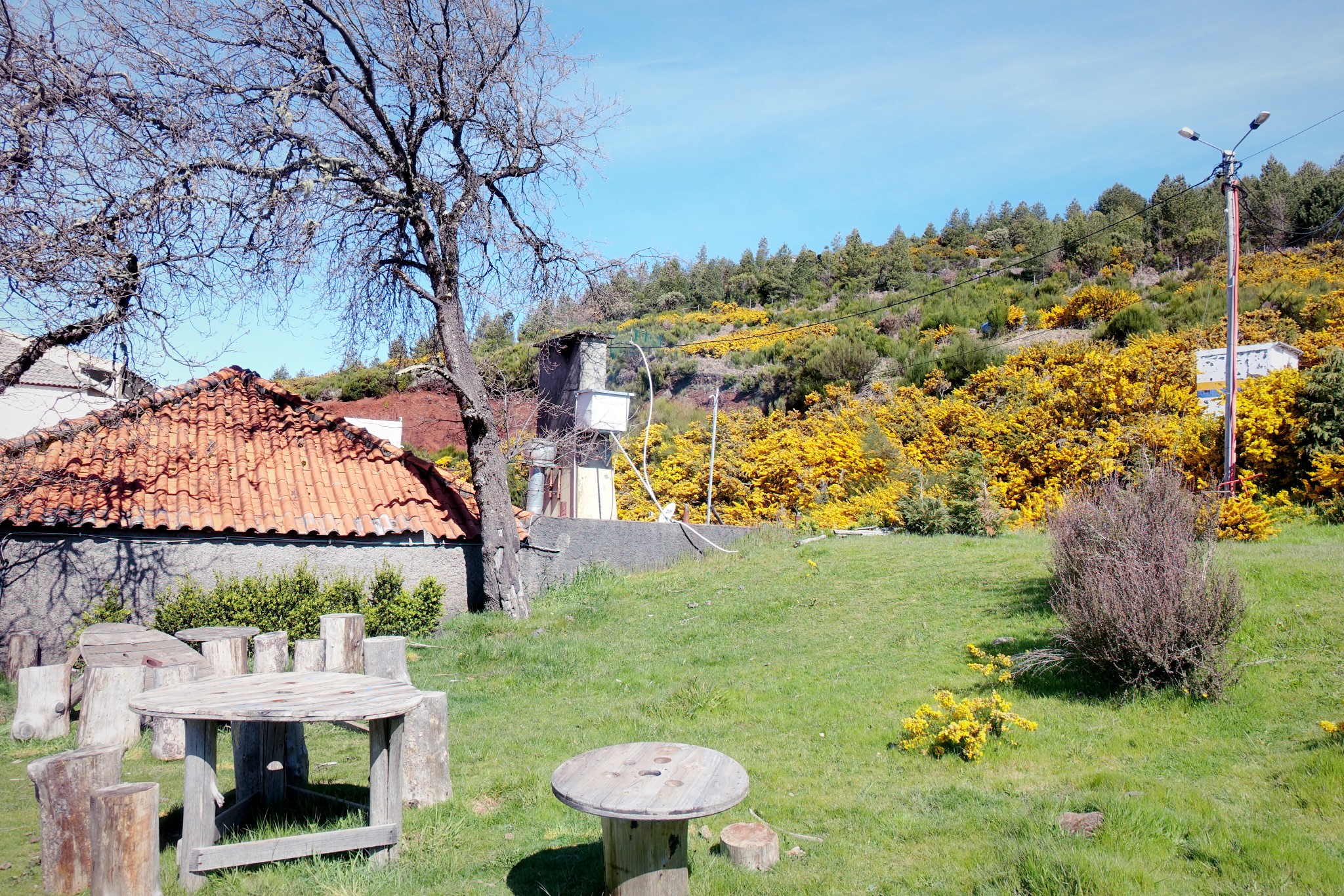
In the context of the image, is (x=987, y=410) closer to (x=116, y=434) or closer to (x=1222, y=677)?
(x=1222, y=677)

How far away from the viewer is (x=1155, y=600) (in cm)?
659

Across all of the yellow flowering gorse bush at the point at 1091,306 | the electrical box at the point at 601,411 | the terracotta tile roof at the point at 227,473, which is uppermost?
the yellow flowering gorse bush at the point at 1091,306

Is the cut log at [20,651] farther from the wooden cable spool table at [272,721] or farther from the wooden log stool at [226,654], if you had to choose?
the wooden cable spool table at [272,721]

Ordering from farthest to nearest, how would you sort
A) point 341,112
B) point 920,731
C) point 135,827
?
point 341,112 < point 920,731 < point 135,827

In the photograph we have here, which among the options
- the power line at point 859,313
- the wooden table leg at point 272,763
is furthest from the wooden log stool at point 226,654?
the power line at point 859,313

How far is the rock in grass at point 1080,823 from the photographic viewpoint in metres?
4.46

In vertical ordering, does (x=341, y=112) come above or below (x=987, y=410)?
above

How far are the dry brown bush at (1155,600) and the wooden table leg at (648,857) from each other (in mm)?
4519

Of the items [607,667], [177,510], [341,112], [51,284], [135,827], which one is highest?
[341,112]

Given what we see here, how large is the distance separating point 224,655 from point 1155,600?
7.56m

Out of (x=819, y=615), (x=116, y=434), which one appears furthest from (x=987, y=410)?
(x=116, y=434)

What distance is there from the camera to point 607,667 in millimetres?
9438

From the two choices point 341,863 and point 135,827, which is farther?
→ point 341,863

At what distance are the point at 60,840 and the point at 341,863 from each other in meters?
1.37
